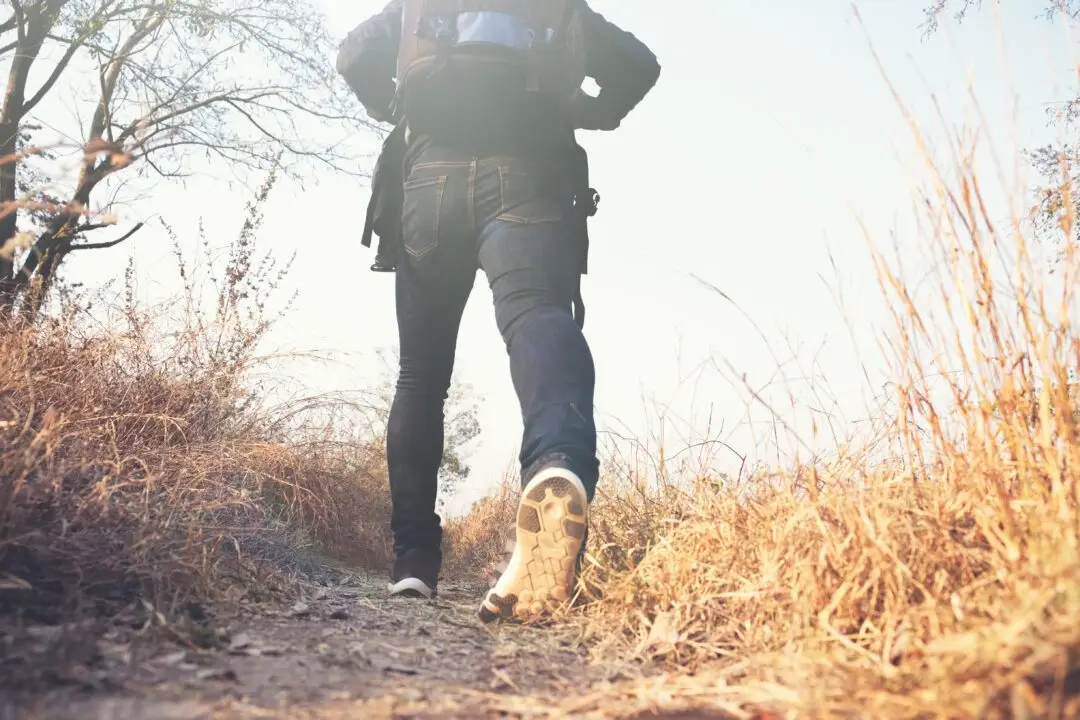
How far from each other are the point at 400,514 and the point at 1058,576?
180 centimetres

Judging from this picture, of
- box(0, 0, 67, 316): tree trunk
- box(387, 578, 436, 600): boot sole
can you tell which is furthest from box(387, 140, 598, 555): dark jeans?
box(0, 0, 67, 316): tree trunk

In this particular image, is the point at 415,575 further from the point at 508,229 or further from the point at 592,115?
the point at 592,115

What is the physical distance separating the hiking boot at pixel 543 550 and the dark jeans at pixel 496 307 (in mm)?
55

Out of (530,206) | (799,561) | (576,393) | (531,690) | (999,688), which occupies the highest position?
(530,206)

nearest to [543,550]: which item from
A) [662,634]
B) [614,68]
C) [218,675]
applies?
[662,634]

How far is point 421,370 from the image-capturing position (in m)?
2.42

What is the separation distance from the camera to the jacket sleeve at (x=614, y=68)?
95.5 inches

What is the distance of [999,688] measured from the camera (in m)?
0.84

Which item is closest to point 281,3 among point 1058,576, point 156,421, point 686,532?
point 156,421

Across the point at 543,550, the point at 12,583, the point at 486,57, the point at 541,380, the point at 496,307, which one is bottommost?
the point at 12,583

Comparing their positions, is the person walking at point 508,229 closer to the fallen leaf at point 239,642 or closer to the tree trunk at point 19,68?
the fallen leaf at point 239,642

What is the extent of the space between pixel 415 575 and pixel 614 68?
1625 millimetres

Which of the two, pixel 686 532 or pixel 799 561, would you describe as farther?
pixel 686 532

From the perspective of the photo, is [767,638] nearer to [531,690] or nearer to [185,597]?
[531,690]
